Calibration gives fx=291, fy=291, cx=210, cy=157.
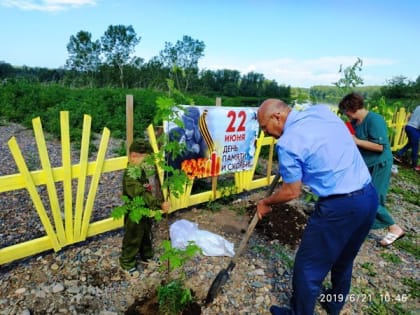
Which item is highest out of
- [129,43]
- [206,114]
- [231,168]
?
[129,43]

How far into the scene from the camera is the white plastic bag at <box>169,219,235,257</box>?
11.3 ft

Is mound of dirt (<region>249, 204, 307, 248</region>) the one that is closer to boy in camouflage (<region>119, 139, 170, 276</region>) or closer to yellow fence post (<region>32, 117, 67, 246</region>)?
boy in camouflage (<region>119, 139, 170, 276</region>)

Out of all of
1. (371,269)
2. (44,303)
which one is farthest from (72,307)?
(371,269)

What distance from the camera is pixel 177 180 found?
2.25 metres

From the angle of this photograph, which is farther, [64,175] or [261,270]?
[261,270]

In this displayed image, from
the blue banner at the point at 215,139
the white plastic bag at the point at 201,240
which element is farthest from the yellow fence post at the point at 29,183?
the blue banner at the point at 215,139

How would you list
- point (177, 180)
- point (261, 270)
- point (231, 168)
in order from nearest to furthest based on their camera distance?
point (177, 180) → point (261, 270) → point (231, 168)

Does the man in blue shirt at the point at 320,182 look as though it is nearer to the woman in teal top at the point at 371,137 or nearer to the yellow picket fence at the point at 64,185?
the woman in teal top at the point at 371,137

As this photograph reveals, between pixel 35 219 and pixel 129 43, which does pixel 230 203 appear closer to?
pixel 35 219

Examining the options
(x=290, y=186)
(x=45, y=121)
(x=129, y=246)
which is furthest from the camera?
(x=45, y=121)

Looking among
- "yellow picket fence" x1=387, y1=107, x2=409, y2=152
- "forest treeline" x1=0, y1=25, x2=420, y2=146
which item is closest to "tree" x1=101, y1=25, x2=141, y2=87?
"forest treeline" x1=0, y1=25, x2=420, y2=146

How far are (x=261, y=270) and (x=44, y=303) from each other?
2.13 metres

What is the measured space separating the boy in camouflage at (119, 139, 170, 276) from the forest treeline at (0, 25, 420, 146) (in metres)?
0.69

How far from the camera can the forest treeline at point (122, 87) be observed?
8945 millimetres
